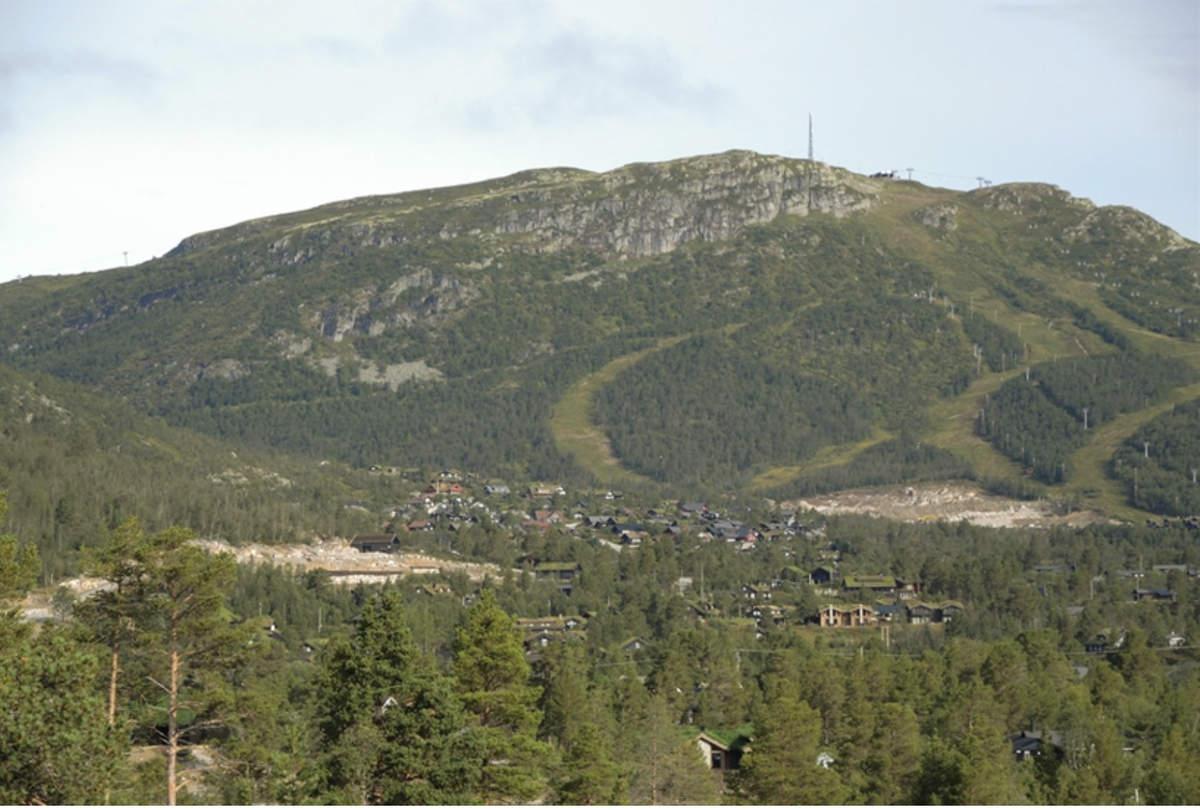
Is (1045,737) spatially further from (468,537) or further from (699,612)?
(468,537)

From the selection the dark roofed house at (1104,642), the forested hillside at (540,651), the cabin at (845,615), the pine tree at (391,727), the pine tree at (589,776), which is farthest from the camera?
the cabin at (845,615)

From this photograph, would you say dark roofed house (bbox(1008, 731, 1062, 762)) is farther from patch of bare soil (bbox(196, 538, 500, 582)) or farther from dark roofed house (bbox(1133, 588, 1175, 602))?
patch of bare soil (bbox(196, 538, 500, 582))

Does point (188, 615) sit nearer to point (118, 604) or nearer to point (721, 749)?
point (118, 604)

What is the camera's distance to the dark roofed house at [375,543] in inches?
6280

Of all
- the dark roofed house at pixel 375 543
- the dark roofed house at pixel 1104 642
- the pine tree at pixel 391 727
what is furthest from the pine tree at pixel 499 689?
the dark roofed house at pixel 375 543

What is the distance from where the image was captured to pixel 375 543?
161 m

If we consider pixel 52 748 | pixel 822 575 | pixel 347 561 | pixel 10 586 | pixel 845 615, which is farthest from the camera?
pixel 822 575

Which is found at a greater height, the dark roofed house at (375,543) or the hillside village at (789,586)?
the dark roofed house at (375,543)

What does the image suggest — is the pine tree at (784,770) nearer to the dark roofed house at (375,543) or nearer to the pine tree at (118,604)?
the pine tree at (118,604)

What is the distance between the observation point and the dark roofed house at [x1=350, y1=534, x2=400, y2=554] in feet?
523

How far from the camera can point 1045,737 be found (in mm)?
77688

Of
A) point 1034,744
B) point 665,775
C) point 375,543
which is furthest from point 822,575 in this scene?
point 665,775

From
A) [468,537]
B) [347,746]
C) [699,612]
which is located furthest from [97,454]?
[347,746]

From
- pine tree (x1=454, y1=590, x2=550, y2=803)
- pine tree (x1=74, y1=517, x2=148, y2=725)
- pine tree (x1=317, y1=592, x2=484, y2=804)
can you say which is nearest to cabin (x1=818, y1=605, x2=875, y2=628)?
pine tree (x1=454, y1=590, x2=550, y2=803)
